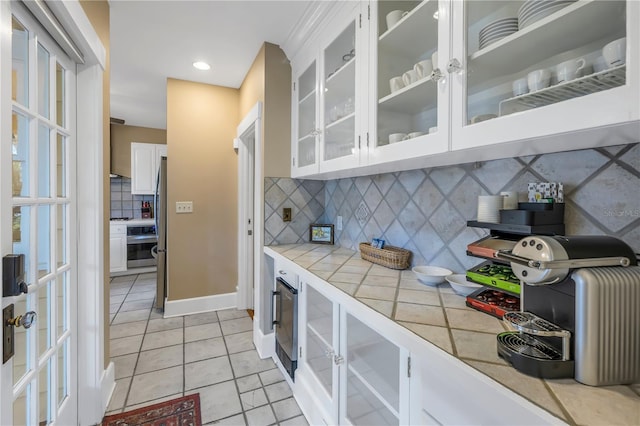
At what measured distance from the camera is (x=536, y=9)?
812 millimetres

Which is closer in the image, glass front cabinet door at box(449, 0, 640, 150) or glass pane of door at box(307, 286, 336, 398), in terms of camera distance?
glass front cabinet door at box(449, 0, 640, 150)

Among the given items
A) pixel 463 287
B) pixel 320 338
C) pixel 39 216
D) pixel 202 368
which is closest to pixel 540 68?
pixel 463 287

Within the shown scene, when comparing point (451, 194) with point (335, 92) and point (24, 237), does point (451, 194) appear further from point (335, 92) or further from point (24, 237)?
point (24, 237)

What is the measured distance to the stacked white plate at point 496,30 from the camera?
0.88 m

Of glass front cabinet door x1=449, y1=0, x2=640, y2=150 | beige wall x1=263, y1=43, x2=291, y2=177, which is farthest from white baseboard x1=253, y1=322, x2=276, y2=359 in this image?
glass front cabinet door x1=449, y1=0, x2=640, y2=150

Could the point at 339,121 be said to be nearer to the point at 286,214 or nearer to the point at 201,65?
the point at 286,214

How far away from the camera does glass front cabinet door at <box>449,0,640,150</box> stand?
0.64 m

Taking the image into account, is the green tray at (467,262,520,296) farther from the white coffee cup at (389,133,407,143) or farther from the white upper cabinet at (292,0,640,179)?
the white coffee cup at (389,133,407,143)

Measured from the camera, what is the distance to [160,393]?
6.09ft

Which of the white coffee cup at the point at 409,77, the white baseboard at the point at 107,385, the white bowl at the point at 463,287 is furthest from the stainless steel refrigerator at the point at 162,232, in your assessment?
the white bowl at the point at 463,287

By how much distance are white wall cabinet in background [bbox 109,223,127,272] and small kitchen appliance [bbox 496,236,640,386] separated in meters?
5.26

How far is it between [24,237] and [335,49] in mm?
1800

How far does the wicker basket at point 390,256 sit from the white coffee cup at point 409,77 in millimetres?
842

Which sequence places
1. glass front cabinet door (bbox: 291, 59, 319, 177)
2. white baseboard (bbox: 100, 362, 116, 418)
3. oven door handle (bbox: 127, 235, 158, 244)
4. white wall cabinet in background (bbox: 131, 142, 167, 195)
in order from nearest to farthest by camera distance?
1. white baseboard (bbox: 100, 362, 116, 418)
2. glass front cabinet door (bbox: 291, 59, 319, 177)
3. oven door handle (bbox: 127, 235, 158, 244)
4. white wall cabinet in background (bbox: 131, 142, 167, 195)
